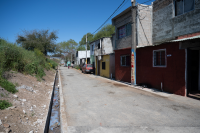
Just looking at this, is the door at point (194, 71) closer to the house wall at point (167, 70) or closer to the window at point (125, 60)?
the house wall at point (167, 70)

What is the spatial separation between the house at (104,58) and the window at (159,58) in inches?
295

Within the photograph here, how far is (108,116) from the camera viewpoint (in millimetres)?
4887

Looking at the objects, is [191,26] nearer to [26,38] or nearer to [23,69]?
[23,69]

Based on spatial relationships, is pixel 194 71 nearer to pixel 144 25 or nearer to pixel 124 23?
pixel 144 25

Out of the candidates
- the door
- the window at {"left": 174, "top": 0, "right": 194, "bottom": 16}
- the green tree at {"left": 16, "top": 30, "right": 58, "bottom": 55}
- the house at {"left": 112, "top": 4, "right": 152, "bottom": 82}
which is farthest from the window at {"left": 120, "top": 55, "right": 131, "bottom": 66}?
the green tree at {"left": 16, "top": 30, "right": 58, "bottom": 55}

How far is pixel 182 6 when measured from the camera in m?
10.1

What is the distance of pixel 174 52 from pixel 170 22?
4.23m

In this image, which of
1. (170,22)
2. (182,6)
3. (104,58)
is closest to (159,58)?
(170,22)

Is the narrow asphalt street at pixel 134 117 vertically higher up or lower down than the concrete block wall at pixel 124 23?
lower down

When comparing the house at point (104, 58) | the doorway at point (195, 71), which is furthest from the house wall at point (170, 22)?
the house at point (104, 58)

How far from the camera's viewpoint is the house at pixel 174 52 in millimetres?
7575

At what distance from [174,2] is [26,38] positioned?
22118 mm

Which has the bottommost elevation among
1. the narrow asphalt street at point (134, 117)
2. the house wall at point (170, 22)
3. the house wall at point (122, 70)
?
the narrow asphalt street at point (134, 117)

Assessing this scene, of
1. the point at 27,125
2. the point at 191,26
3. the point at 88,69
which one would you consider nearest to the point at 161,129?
the point at 27,125
